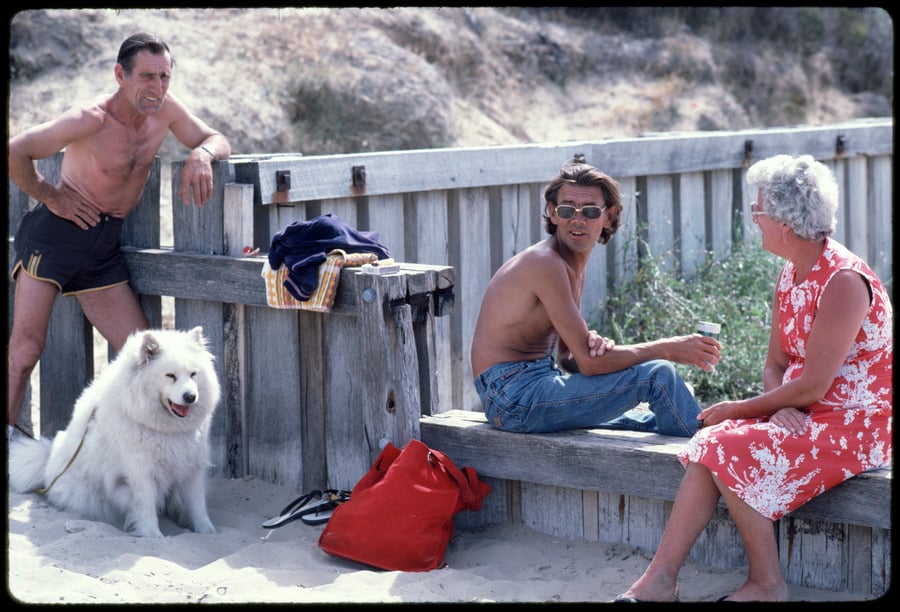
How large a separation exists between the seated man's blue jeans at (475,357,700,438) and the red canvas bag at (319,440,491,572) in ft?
1.28

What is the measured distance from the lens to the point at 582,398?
4.71 metres

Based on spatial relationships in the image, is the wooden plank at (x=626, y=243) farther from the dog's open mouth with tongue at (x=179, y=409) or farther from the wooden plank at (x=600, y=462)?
the dog's open mouth with tongue at (x=179, y=409)

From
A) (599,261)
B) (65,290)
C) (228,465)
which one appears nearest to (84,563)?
(228,465)

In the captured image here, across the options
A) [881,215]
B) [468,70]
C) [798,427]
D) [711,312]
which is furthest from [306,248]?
[468,70]

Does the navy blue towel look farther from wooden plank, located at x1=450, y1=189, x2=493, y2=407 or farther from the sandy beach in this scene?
wooden plank, located at x1=450, y1=189, x2=493, y2=407

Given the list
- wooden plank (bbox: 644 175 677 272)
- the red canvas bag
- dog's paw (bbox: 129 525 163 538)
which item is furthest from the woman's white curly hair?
wooden plank (bbox: 644 175 677 272)

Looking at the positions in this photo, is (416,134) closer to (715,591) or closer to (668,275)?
(668,275)

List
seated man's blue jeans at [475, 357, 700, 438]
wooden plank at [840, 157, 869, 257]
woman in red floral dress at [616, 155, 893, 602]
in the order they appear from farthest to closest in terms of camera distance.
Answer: wooden plank at [840, 157, 869, 257]
seated man's blue jeans at [475, 357, 700, 438]
woman in red floral dress at [616, 155, 893, 602]

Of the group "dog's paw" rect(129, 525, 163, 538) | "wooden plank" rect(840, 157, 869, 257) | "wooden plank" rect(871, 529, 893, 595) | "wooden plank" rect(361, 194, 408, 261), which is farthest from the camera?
"wooden plank" rect(840, 157, 869, 257)

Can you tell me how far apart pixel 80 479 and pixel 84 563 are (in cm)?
86

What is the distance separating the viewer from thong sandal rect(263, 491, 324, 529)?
201 inches

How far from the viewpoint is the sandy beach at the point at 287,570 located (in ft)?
13.6

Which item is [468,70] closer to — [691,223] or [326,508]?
[691,223]

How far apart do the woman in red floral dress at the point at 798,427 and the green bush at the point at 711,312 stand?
10.1ft
